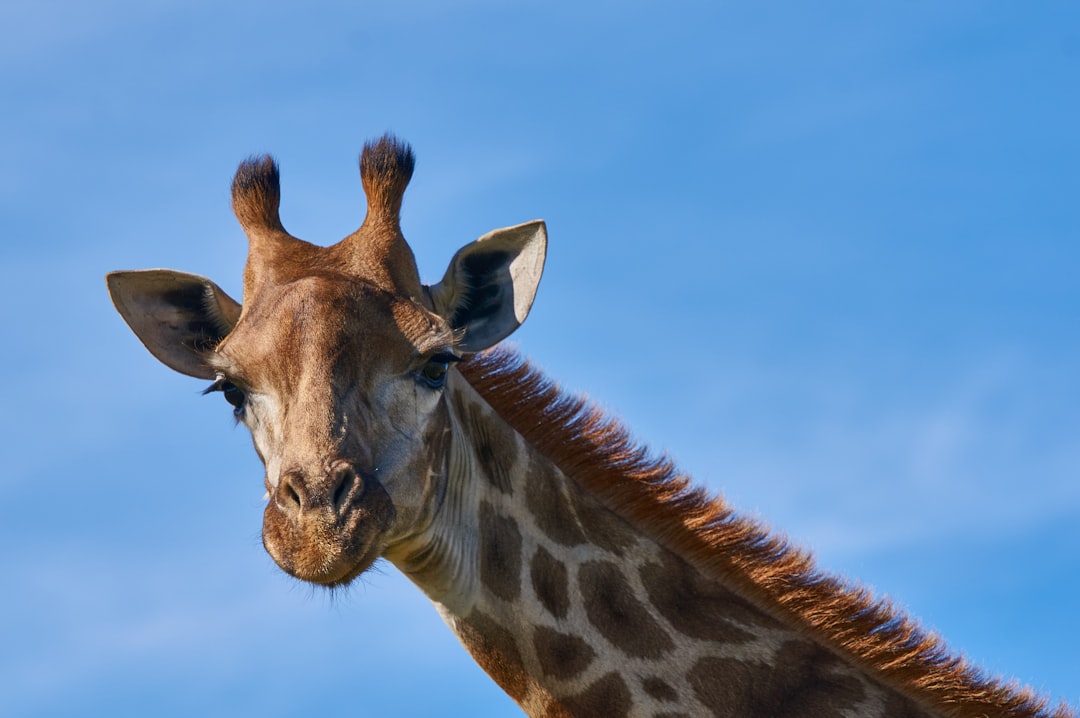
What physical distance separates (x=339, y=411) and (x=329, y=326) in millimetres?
703

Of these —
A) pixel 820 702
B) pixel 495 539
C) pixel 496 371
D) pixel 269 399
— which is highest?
pixel 496 371

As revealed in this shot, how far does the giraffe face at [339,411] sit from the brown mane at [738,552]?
1.21 m

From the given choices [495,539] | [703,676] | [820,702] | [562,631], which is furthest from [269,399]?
[820,702]

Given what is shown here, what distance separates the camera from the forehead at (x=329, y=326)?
35.6 ft

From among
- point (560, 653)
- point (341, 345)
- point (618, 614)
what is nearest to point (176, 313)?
point (341, 345)

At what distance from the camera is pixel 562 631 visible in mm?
11219

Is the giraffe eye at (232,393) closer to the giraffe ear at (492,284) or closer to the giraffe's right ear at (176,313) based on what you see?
the giraffe's right ear at (176,313)

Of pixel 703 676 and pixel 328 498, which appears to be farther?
pixel 703 676

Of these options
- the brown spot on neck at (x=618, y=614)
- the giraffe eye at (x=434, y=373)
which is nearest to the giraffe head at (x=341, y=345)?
the giraffe eye at (x=434, y=373)

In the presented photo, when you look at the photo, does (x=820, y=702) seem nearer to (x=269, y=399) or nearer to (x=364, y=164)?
(x=269, y=399)

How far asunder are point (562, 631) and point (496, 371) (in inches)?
95.8

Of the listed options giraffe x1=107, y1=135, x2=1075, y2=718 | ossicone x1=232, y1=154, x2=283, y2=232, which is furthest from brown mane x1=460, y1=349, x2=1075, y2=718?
ossicone x1=232, y1=154, x2=283, y2=232

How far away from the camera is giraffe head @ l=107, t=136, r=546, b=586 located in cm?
1020

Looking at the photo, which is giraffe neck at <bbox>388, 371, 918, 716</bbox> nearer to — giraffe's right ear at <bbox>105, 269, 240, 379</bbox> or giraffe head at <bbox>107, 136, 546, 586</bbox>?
giraffe head at <bbox>107, 136, 546, 586</bbox>
